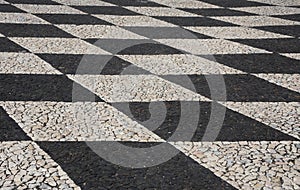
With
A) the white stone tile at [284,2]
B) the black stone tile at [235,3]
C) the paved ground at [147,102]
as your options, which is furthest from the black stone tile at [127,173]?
the white stone tile at [284,2]

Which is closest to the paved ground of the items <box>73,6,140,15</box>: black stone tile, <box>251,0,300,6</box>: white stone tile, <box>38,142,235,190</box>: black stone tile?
<box>38,142,235,190</box>: black stone tile

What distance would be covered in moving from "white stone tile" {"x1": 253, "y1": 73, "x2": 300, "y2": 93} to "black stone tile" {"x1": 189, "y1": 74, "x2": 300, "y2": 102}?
4 centimetres

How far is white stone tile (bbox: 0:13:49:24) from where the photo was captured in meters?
3.10

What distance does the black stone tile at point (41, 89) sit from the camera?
77.5 inches

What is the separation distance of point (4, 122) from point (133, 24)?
1.53 m

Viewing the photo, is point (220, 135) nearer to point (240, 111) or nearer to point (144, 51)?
point (240, 111)

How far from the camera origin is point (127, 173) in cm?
147

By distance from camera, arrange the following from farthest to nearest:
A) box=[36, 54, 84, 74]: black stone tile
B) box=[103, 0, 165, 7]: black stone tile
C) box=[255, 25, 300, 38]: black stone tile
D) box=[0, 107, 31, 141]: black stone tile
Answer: box=[103, 0, 165, 7]: black stone tile, box=[255, 25, 300, 38]: black stone tile, box=[36, 54, 84, 74]: black stone tile, box=[0, 107, 31, 141]: black stone tile

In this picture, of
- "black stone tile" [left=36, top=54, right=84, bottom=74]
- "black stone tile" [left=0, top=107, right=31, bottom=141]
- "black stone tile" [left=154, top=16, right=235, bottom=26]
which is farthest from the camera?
"black stone tile" [left=154, top=16, right=235, bottom=26]

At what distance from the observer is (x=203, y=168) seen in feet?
4.91

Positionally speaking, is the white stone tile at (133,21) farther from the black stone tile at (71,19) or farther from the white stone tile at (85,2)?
the white stone tile at (85,2)

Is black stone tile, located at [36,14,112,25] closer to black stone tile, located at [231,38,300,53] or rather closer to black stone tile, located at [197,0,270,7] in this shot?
black stone tile, located at [231,38,300,53]

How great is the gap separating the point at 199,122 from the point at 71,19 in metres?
1.68

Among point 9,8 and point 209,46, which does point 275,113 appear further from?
point 9,8
